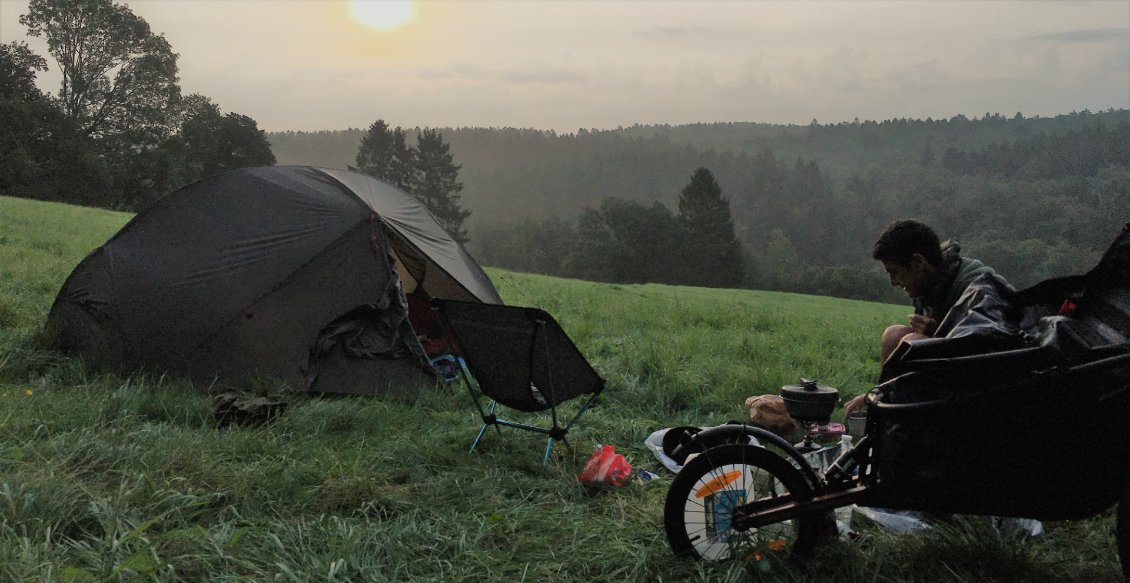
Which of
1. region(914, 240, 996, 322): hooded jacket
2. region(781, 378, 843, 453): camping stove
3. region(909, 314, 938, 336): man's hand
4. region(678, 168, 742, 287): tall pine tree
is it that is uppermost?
region(914, 240, 996, 322): hooded jacket

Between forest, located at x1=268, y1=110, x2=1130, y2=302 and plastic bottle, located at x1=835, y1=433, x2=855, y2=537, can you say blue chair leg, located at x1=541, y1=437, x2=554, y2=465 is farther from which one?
forest, located at x1=268, y1=110, x2=1130, y2=302

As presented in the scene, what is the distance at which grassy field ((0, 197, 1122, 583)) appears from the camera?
2770 mm

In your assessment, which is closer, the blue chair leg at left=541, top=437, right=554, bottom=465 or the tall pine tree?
the blue chair leg at left=541, top=437, right=554, bottom=465

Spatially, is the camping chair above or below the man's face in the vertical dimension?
below

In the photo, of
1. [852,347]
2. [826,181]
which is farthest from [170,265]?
[826,181]

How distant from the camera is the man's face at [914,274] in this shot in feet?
12.6

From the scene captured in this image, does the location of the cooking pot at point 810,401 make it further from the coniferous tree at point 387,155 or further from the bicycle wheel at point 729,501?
the coniferous tree at point 387,155

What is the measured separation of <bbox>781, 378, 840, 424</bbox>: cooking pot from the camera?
4035 mm

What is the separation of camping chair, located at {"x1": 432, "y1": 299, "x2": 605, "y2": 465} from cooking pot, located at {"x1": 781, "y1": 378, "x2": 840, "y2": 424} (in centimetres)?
103

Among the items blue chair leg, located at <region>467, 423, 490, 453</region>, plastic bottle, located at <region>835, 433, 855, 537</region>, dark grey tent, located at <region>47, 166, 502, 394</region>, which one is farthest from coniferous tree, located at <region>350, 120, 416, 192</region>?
plastic bottle, located at <region>835, 433, 855, 537</region>

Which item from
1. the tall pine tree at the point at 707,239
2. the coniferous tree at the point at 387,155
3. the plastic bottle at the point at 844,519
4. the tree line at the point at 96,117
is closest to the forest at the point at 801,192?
the tall pine tree at the point at 707,239

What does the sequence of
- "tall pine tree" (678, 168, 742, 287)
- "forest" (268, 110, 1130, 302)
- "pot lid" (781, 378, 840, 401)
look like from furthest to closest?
"forest" (268, 110, 1130, 302) → "tall pine tree" (678, 168, 742, 287) → "pot lid" (781, 378, 840, 401)

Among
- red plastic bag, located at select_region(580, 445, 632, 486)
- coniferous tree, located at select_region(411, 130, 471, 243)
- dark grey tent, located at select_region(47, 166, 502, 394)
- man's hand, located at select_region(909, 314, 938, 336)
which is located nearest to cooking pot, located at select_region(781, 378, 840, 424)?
man's hand, located at select_region(909, 314, 938, 336)

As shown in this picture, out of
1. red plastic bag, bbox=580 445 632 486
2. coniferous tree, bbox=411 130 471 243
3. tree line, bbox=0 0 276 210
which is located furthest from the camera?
coniferous tree, bbox=411 130 471 243
